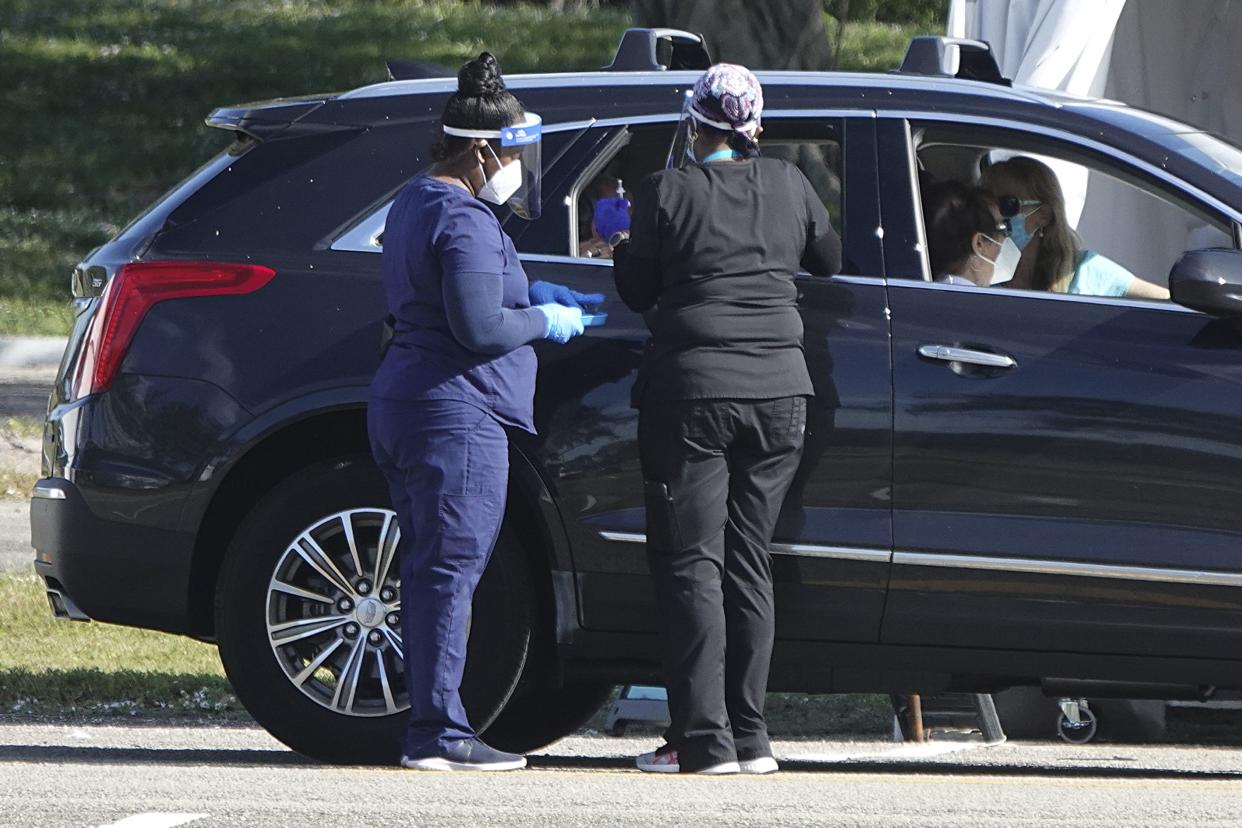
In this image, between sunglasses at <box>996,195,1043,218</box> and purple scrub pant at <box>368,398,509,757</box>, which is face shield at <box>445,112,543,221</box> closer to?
purple scrub pant at <box>368,398,509,757</box>

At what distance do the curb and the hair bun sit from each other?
40.7ft

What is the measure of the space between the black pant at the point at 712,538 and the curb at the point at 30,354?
12534 mm

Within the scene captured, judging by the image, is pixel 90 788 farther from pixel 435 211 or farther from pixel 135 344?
pixel 435 211

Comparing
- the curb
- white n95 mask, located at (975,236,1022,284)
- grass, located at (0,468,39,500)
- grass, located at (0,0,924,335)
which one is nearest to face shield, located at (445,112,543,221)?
white n95 mask, located at (975,236,1022,284)

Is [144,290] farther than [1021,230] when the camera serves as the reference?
No

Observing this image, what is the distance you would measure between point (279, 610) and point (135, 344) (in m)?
0.79

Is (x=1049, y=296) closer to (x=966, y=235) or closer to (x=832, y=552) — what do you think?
(x=966, y=235)

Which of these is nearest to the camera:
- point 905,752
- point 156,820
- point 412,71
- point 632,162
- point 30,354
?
point 156,820

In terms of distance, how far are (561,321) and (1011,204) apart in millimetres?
1548

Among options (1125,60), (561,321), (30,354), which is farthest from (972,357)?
(30,354)

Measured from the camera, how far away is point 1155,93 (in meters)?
9.74

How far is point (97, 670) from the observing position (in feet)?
25.6

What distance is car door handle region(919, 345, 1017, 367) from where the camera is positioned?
18.0 feet

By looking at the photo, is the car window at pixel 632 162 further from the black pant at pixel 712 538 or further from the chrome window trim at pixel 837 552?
the chrome window trim at pixel 837 552
